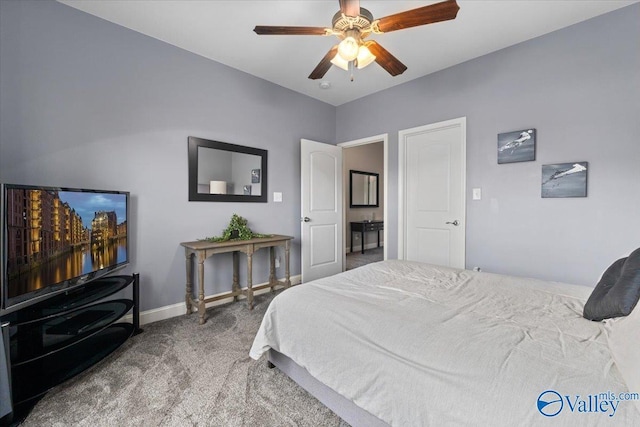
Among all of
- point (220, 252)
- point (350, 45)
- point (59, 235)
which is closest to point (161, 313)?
point (220, 252)

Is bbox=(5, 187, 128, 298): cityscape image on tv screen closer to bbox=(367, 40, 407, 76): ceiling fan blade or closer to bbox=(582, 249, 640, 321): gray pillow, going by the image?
bbox=(367, 40, 407, 76): ceiling fan blade

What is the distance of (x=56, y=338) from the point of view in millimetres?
1674

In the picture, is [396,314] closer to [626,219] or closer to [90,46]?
[626,219]

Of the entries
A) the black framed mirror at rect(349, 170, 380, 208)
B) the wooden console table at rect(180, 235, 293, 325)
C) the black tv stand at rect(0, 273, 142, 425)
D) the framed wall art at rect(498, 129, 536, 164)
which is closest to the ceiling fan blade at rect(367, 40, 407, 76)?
the framed wall art at rect(498, 129, 536, 164)

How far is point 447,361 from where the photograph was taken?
96cm

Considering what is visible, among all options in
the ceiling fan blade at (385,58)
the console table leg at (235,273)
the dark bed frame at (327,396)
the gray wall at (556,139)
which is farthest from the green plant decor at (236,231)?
the gray wall at (556,139)

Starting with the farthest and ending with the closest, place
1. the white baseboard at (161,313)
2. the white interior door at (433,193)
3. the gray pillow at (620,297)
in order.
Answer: the white interior door at (433,193), the white baseboard at (161,313), the gray pillow at (620,297)

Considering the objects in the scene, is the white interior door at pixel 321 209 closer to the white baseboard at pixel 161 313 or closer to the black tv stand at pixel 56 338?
the white baseboard at pixel 161 313

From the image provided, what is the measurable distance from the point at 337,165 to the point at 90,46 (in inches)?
119

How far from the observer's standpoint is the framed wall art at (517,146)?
2.58m

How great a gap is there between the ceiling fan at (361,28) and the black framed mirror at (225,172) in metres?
1.44

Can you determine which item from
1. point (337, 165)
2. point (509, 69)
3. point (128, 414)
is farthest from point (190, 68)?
point (509, 69)

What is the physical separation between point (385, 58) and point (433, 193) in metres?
1.79

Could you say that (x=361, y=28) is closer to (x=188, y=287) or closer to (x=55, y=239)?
(x=55, y=239)
